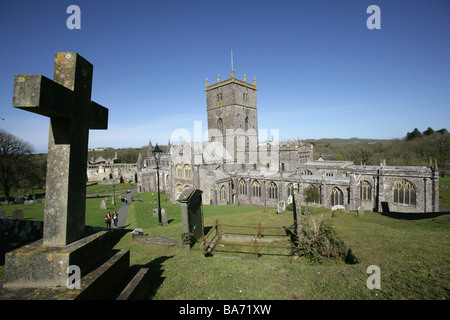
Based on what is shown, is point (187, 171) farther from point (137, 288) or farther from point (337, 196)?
point (137, 288)

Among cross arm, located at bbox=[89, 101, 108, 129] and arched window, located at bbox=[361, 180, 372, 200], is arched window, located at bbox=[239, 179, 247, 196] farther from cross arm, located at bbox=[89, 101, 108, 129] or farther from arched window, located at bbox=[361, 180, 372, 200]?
cross arm, located at bbox=[89, 101, 108, 129]

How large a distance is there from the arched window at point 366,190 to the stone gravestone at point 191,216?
2178 cm

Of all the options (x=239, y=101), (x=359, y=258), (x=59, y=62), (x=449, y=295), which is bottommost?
(x=359, y=258)

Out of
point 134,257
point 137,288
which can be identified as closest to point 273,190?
point 134,257

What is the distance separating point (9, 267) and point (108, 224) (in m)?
15.0

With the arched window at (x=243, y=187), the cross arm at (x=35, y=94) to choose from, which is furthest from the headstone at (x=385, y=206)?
the cross arm at (x=35, y=94)

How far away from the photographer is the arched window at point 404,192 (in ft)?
69.1

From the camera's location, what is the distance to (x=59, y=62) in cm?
296

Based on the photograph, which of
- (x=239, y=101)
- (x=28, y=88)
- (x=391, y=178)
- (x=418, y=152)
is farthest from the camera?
(x=418, y=152)

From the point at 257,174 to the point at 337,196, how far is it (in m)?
9.27

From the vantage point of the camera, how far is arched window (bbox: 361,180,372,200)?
23.6 m

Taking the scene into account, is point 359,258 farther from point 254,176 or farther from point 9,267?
point 254,176

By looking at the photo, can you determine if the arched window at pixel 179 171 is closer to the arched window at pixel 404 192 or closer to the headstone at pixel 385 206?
the headstone at pixel 385 206

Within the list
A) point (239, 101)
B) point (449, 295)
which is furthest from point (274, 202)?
point (449, 295)
